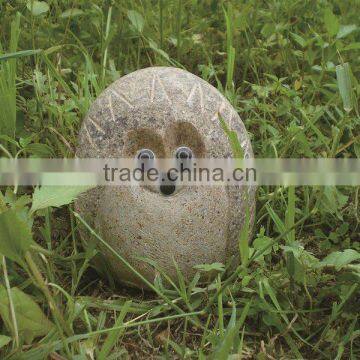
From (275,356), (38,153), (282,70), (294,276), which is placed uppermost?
(282,70)

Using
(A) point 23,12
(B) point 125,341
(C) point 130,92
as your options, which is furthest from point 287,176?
(A) point 23,12

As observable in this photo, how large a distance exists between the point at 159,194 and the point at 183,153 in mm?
121

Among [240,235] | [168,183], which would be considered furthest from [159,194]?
[240,235]

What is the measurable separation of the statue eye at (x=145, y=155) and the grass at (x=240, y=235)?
220 mm

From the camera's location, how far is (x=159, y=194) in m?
1.80

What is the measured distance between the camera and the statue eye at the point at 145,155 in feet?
5.88

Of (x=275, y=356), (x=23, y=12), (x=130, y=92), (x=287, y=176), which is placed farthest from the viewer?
(x=23, y=12)

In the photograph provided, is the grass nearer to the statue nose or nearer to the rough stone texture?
the rough stone texture

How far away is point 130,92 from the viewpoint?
184 cm

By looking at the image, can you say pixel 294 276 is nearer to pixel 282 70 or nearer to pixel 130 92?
pixel 130 92

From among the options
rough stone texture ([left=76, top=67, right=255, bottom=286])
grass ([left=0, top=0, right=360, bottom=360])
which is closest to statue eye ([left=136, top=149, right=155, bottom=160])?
rough stone texture ([left=76, top=67, right=255, bottom=286])

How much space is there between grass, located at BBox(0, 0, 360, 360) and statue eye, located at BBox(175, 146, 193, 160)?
263 millimetres

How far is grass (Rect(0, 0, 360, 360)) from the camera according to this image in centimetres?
160

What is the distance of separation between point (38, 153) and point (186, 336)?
72 cm
